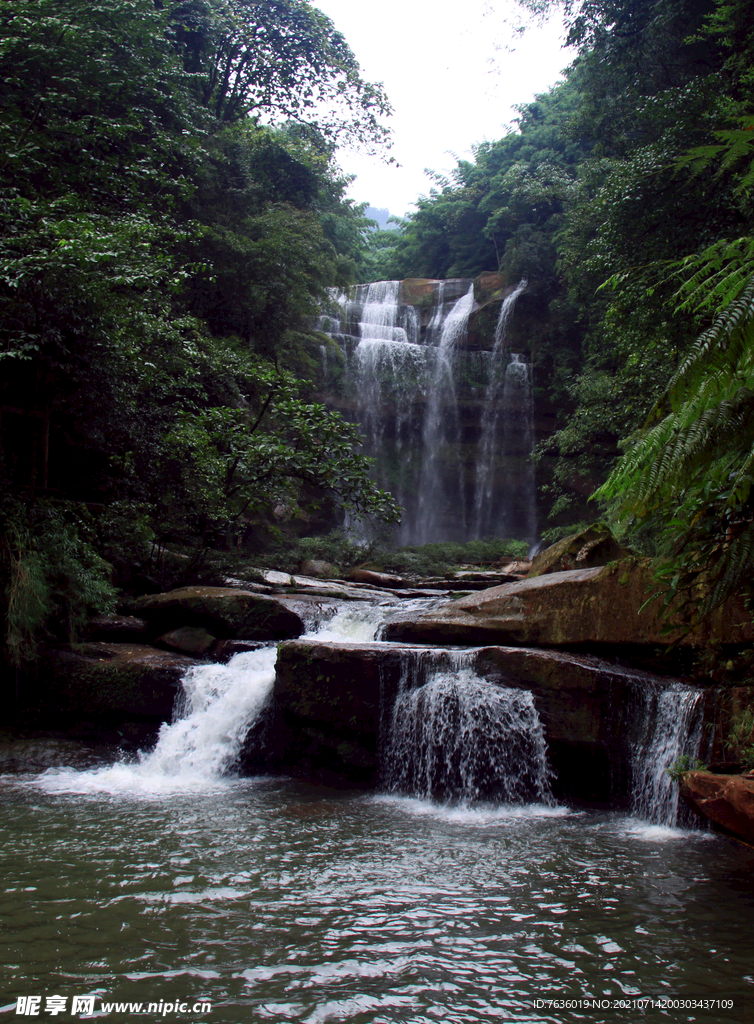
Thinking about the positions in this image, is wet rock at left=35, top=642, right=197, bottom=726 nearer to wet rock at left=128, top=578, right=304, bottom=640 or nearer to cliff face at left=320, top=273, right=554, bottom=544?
wet rock at left=128, top=578, right=304, bottom=640

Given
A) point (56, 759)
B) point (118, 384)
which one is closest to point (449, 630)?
point (56, 759)

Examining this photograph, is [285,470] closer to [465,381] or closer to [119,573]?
[119,573]

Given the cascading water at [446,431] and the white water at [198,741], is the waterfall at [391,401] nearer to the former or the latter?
the cascading water at [446,431]

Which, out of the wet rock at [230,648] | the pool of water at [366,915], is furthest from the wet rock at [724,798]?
the wet rock at [230,648]

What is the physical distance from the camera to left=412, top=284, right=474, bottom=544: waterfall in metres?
23.9

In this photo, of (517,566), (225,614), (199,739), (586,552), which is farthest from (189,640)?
(517,566)

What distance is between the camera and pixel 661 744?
594cm

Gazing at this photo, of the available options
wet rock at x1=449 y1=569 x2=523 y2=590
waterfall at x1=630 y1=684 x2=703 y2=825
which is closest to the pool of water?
waterfall at x1=630 y1=684 x2=703 y2=825

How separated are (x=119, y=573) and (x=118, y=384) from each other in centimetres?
335

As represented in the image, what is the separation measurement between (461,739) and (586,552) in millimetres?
3783

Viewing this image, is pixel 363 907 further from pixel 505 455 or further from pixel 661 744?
pixel 505 455

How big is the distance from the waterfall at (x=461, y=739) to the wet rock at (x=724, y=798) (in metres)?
1.55

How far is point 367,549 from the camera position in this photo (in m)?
17.1

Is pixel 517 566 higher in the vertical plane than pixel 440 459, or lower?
lower
